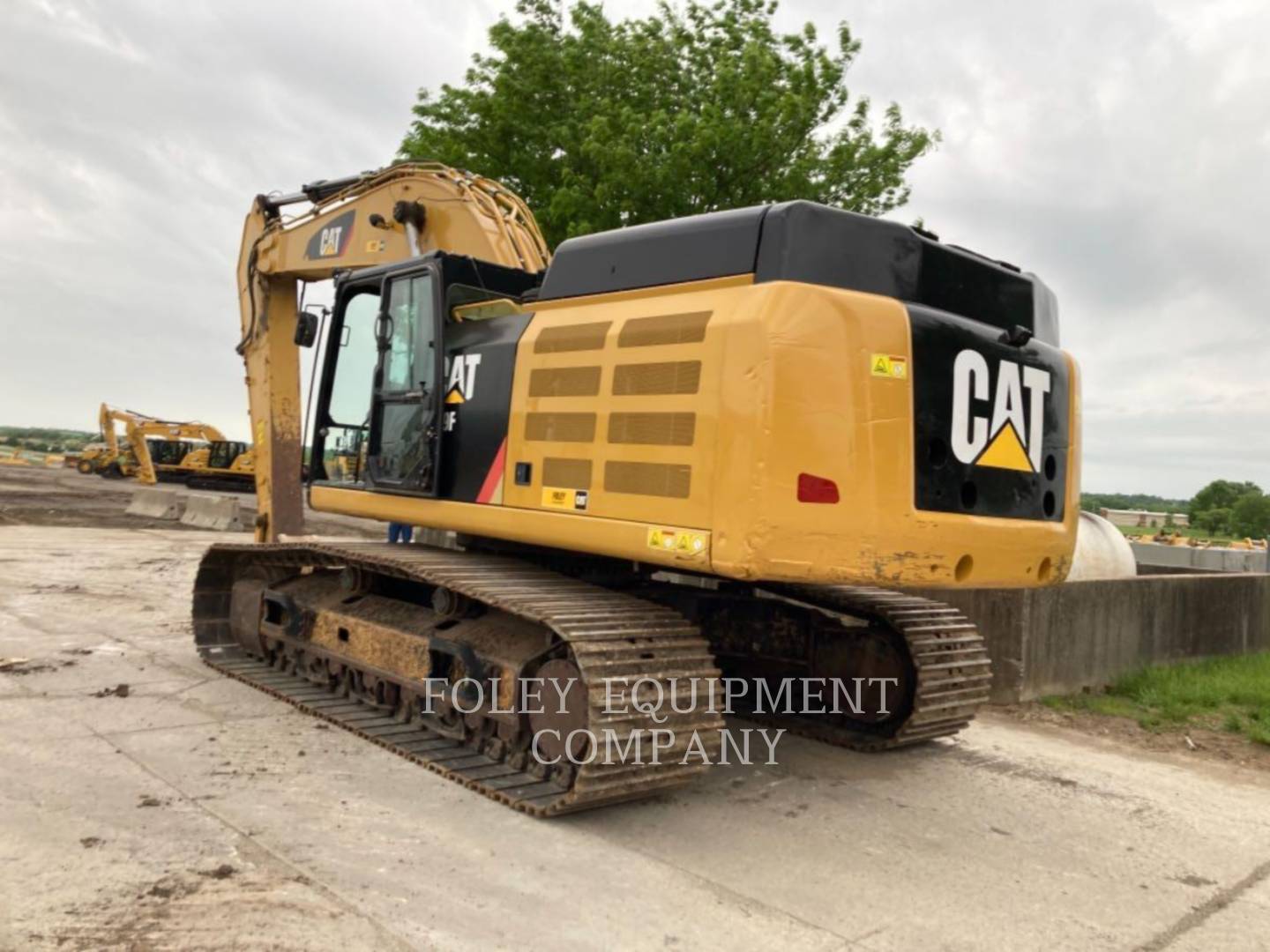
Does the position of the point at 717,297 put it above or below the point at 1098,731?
above

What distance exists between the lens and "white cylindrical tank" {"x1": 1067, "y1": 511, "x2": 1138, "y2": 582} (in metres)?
10.8

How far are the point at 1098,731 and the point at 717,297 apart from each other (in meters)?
4.79

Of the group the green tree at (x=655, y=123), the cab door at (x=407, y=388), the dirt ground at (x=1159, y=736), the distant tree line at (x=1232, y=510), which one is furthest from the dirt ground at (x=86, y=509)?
the distant tree line at (x=1232, y=510)

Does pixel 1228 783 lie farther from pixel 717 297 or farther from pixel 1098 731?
pixel 717 297

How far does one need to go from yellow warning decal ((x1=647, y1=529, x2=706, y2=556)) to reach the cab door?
5.77 feet

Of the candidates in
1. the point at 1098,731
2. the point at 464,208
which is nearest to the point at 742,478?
the point at 464,208

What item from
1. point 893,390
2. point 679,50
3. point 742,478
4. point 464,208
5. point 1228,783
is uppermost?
point 679,50

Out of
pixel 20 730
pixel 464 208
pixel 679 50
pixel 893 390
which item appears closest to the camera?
pixel 893 390

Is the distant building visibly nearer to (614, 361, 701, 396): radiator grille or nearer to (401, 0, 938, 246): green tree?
(401, 0, 938, 246): green tree

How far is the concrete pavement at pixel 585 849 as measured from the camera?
3598 mm

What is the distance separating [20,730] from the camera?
5637 millimetres

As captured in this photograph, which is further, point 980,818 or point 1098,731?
point 1098,731

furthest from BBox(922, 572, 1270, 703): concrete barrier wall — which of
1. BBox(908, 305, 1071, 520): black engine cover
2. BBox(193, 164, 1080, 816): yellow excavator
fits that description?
BBox(908, 305, 1071, 520): black engine cover

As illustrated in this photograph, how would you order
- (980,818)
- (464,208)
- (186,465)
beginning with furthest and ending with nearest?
(186,465), (464,208), (980,818)
